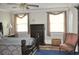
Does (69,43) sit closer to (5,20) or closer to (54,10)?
(54,10)

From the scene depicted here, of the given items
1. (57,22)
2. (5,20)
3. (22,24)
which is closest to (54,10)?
(57,22)

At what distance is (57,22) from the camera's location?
3336 millimetres

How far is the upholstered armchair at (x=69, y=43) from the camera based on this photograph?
10.6 feet

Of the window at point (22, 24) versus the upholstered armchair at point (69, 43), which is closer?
the upholstered armchair at point (69, 43)

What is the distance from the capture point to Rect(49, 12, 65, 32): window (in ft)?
10.9

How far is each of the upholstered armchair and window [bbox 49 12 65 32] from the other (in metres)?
0.15

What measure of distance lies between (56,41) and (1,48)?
891 millimetres

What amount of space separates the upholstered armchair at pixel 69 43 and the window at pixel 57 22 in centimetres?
15

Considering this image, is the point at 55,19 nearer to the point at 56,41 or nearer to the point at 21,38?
the point at 56,41

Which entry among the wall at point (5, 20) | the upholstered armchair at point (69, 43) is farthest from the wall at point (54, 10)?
the wall at point (5, 20)

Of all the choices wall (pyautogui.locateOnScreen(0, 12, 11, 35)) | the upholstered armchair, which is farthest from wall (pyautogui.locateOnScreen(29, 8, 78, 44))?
wall (pyautogui.locateOnScreen(0, 12, 11, 35))

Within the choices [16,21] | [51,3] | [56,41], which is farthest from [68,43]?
[16,21]

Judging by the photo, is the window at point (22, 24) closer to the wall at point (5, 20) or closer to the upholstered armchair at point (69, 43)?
the wall at point (5, 20)

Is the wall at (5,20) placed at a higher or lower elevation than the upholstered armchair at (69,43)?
higher
